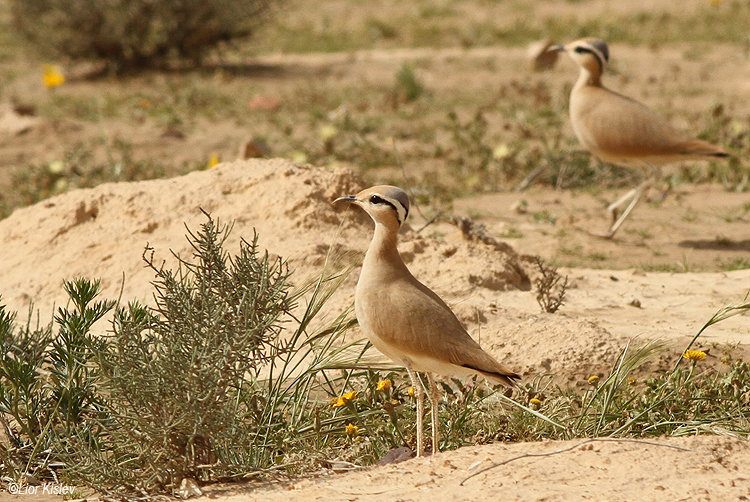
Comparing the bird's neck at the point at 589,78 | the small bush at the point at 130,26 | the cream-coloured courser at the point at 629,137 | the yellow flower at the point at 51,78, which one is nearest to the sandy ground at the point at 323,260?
the cream-coloured courser at the point at 629,137

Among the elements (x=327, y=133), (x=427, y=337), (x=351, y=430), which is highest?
(x=327, y=133)

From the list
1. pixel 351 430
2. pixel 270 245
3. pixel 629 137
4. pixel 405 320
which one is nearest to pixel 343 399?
pixel 351 430

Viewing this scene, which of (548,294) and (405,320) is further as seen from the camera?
(548,294)

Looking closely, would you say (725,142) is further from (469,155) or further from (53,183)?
(53,183)

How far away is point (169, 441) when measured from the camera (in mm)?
3363

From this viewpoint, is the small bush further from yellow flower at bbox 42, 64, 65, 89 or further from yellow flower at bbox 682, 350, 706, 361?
yellow flower at bbox 682, 350, 706, 361

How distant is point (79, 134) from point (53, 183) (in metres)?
1.61

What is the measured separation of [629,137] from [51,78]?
7551 millimetres

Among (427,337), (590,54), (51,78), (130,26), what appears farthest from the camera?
(130,26)

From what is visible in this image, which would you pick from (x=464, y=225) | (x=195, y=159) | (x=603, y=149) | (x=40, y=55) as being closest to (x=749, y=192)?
(x=603, y=149)

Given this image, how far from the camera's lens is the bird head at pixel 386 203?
366cm

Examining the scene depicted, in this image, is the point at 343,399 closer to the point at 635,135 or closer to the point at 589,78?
the point at 635,135

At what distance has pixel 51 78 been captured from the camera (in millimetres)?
11523

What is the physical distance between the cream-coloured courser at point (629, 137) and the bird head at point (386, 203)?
352cm
